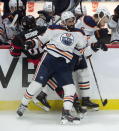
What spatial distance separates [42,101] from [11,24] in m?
0.82

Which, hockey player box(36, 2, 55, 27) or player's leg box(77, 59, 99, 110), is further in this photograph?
hockey player box(36, 2, 55, 27)

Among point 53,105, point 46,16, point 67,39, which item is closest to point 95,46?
point 67,39

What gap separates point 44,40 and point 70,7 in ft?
3.76

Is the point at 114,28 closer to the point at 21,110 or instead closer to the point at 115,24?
the point at 115,24

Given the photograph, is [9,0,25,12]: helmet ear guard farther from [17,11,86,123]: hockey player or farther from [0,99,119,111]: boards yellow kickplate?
[0,99,119,111]: boards yellow kickplate

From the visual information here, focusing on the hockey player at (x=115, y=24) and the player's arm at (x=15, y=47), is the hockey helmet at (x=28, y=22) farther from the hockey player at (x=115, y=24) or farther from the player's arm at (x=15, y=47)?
the hockey player at (x=115, y=24)

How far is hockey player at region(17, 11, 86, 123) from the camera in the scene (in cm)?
386

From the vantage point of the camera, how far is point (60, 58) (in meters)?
3.89

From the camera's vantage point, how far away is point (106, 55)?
14.0 feet

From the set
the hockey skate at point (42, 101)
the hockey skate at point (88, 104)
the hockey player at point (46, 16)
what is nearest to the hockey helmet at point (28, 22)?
the hockey player at point (46, 16)

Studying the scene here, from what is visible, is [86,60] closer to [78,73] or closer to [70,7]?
[78,73]

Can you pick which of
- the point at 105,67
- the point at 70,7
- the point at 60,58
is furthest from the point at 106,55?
the point at 70,7

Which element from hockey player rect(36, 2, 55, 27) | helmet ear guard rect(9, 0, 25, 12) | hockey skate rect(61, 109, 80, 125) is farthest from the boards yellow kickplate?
helmet ear guard rect(9, 0, 25, 12)

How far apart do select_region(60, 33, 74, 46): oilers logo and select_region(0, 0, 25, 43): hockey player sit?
73cm
